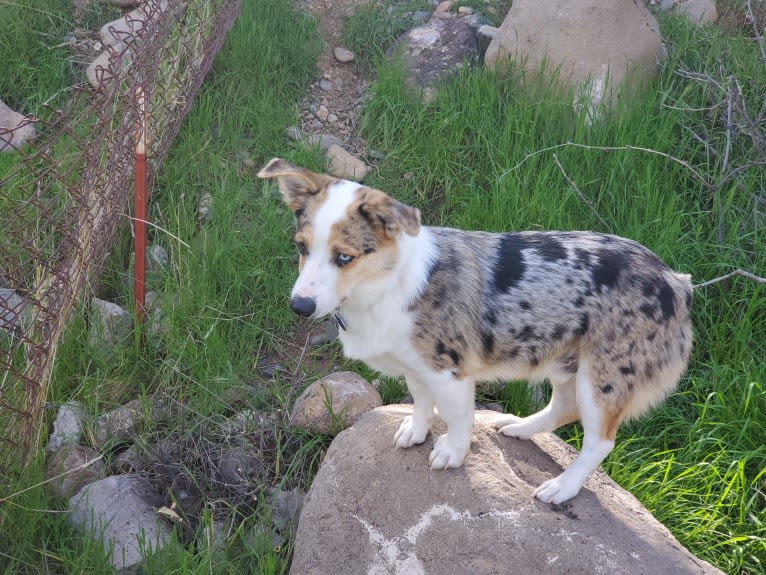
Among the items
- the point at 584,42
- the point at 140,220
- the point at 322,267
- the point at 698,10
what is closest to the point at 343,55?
the point at 584,42

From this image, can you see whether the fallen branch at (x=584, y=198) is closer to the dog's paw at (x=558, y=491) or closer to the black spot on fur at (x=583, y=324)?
the black spot on fur at (x=583, y=324)

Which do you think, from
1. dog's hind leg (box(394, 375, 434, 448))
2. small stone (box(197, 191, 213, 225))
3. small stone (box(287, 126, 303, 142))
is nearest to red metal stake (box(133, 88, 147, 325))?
small stone (box(197, 191, 213, 225))

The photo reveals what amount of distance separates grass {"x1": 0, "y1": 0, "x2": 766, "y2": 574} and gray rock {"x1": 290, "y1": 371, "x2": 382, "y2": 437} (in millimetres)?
91

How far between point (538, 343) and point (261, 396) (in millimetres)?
1839

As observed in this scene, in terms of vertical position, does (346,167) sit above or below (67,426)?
above

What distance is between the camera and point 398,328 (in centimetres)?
343

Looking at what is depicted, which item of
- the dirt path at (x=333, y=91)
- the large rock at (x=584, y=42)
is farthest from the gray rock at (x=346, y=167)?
the large rock at (x=584, y=42)

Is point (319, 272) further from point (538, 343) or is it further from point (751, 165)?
point (751, 165)

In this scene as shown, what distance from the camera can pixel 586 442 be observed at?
360 centimetres

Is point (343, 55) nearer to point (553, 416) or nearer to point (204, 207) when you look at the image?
point (204, 207)

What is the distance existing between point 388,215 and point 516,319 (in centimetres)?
84

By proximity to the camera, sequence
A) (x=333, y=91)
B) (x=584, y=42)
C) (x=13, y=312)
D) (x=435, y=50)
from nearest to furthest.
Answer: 1. (x=13, y=312)
2. (x=584, y=42)
3. (x=435, y=50)
4. (x=333, y=91)

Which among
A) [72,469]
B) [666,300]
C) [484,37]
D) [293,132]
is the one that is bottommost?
[72,469]

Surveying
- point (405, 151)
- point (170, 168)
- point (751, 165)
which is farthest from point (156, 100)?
point (751, 165)
